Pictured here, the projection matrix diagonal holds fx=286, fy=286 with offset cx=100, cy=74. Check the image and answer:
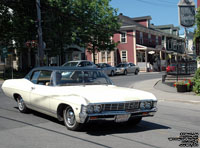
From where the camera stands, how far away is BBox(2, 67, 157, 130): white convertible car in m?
5.94

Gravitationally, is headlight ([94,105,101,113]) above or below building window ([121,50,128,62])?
below

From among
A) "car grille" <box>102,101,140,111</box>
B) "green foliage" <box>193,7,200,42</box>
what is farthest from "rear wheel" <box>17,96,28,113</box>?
"green foliage" <box>193,7,200,42</box>

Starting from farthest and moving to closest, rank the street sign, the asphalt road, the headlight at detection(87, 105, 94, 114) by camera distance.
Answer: the street sign < the headlight at detection(87, 105, 94, 114) < the asphalt road

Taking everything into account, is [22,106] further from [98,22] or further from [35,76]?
[98,22]

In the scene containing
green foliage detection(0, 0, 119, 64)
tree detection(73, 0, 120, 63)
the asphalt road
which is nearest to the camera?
the asphalt road

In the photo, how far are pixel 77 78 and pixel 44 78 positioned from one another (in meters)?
1.12

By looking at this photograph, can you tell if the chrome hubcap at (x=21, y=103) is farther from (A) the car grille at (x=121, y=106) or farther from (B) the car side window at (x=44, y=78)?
(A) the car grille at (x=121, y=106)

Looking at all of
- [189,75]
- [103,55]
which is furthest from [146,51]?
[189,75]

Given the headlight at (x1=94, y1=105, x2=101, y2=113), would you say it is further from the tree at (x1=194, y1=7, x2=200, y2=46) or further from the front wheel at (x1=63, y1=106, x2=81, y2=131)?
the tree at (x1=194, y1=7, x2=200, y2=46)

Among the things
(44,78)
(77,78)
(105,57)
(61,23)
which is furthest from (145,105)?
(105,57)

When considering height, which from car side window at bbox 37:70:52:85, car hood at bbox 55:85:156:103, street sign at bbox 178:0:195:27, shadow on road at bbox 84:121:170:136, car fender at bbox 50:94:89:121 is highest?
street sign at bbox 178:0:195:27

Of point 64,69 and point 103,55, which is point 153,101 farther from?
point 103,55

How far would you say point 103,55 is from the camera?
1810 inches

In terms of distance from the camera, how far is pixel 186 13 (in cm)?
1457
